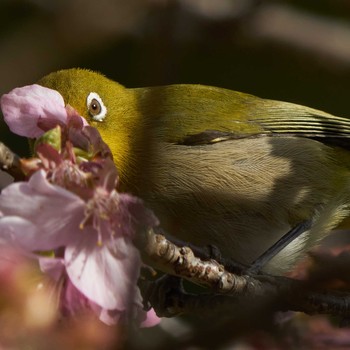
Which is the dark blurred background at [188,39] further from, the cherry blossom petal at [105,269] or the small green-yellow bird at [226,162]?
the cherry blossom petal at [105,269]

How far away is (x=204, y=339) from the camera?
1.30 meters

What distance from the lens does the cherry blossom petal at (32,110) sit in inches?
90.5

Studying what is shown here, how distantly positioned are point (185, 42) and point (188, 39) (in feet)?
0.10

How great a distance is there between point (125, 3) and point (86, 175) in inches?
69.4

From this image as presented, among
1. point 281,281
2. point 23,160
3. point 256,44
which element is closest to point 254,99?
point 256,44

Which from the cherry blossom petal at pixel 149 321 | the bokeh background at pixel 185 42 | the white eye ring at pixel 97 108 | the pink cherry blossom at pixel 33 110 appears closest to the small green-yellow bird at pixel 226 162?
the white eye ring at pixel 97 108

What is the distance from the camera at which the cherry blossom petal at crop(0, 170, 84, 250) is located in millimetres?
1920

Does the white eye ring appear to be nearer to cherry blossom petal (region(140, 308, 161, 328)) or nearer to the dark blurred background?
the dark blurred background

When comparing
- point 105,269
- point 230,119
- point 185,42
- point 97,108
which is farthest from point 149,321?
point 185,42

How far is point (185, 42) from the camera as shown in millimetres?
5262

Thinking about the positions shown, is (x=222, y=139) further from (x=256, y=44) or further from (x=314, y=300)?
(x=314, y=300)

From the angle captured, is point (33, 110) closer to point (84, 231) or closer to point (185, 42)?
point (84, 231)

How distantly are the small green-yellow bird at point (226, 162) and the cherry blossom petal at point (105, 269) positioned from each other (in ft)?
4.08

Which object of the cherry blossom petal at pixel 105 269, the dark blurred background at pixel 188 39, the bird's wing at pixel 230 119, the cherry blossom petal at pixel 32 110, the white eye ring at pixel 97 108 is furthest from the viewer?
the bird's wing at pixel 230 119
